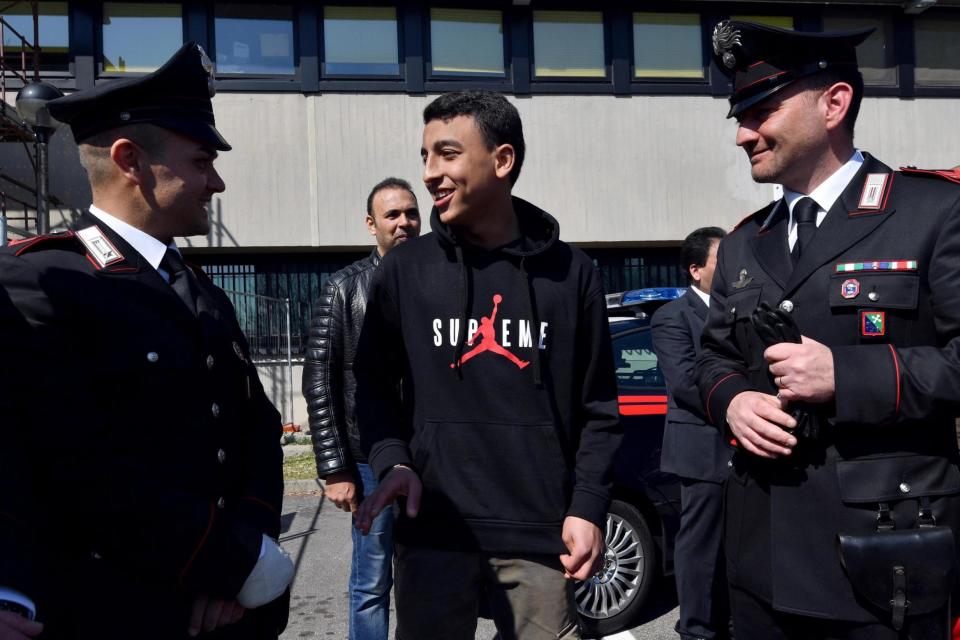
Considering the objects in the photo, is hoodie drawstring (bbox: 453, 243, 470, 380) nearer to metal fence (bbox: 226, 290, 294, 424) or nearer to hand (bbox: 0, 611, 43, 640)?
hand (bbox: 0, 611, 43, 640)

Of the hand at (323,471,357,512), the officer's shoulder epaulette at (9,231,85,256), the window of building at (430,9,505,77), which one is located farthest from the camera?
the window of building at (430,9,505,77)

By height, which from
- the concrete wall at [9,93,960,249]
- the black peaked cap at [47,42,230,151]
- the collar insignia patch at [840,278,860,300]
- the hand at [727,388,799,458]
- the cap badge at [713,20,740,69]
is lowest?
the hand at [727,388,799,458]

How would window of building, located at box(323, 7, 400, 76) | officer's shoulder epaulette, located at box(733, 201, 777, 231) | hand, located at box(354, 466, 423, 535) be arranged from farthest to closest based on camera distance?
window of building, located at box(323, 7, 400, 76)
officer's shoulder epaulette, located at box(733, 201, 777, 231)
hand, located at box(354, 466, 423, 535)

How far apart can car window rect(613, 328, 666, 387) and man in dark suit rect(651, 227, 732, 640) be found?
0.68 metres

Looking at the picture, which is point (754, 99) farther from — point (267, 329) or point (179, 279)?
point (267, 329)

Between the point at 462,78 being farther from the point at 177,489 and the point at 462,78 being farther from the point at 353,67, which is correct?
the point at 177,489

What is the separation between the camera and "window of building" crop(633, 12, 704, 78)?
1302cm

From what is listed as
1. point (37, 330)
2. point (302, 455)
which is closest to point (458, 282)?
point (37, 330)

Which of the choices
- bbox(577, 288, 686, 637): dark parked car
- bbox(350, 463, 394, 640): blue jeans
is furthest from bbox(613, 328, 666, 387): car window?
bbox(350, 463, 394, 640): blue jeans

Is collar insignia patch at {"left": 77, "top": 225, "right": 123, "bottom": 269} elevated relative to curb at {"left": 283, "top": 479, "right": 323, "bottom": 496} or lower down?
elevated

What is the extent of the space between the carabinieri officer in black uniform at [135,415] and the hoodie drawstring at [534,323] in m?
0.75

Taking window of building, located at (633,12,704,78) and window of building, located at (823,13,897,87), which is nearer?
window of building, located at (633,12,704,78)

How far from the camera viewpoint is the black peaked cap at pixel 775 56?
2363mm

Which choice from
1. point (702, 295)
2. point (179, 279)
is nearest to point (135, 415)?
point (179, 279)
